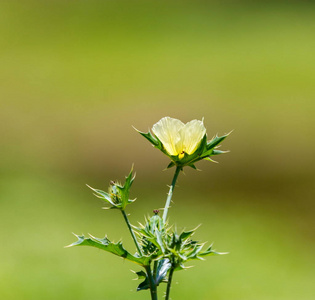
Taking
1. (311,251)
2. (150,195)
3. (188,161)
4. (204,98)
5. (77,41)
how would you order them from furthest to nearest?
(77,41) < (204,98) < (150,195) < (311,251) < (188,161)

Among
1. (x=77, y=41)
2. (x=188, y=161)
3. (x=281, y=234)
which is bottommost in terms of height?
(x=188, y=161)

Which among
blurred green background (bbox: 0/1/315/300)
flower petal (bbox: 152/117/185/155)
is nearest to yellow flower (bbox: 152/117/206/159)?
flower petal (bbox: 152/117/185/155)

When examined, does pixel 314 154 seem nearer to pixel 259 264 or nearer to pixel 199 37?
pixel 259 264

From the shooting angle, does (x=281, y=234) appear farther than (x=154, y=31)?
No

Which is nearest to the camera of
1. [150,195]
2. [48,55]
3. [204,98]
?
[150,195]

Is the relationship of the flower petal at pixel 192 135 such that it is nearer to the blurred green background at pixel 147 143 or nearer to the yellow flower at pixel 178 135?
the yellow flower at pixel 178 135

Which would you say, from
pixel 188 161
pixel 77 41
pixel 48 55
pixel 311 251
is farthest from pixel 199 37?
pixel 188 161

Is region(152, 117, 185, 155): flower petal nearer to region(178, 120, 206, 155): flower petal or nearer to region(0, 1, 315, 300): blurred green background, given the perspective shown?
region(178, 120, 206, 155): flower petal
